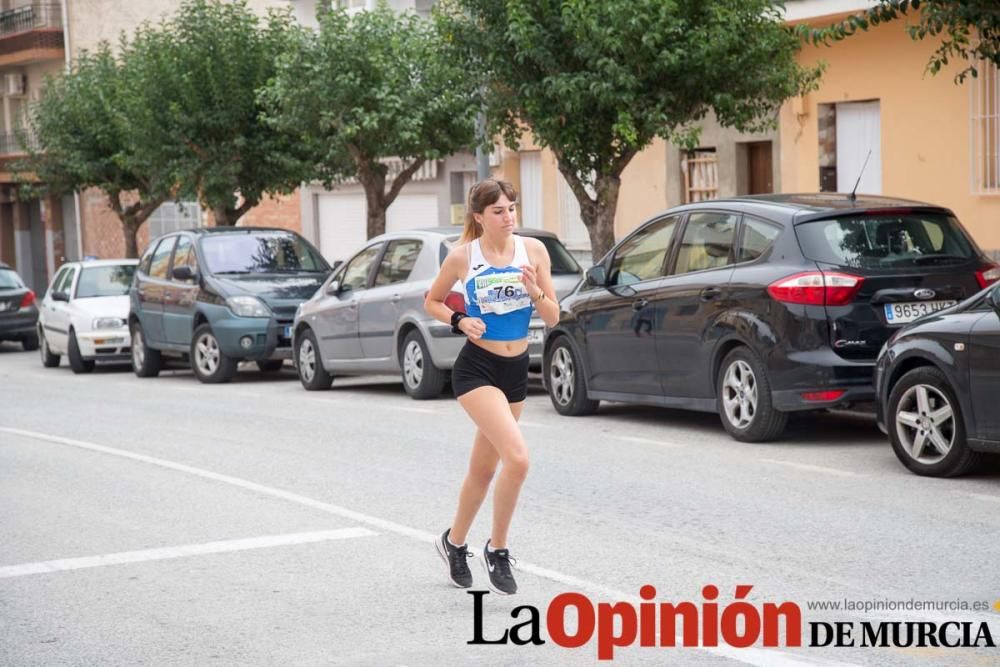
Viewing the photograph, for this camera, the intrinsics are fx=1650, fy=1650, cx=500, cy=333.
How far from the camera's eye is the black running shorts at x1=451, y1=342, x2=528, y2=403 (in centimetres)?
691

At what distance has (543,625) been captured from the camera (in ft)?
20.8

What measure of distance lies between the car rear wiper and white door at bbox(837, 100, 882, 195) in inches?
396

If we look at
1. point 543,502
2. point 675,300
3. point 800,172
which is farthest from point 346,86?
point 543,502

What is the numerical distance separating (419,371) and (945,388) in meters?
7.31

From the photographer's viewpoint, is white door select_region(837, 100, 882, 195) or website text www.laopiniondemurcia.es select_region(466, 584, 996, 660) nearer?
website text www.laopiniondemurcia.es select_region(466, 584, 996, 660)

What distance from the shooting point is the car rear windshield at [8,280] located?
29.8m

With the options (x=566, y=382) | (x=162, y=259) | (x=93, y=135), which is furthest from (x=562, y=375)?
(x=93, y=135)

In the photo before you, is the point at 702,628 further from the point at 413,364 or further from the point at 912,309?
the point at 413,364

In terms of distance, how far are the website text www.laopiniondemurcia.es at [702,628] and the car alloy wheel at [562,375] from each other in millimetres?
6892

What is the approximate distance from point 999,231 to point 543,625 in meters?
14.2

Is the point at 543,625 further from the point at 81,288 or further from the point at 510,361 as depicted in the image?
the point at 81,288

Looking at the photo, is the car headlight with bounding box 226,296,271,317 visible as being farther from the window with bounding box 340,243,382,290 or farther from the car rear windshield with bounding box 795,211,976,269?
Result: the car rear windshield with bounding box 795,211,976,269

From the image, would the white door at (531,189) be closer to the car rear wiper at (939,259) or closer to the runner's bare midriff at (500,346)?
the car rear wiper at (939,259)

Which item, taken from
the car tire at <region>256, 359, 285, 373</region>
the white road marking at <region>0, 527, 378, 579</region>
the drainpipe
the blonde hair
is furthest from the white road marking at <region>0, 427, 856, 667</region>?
the drainpipe
